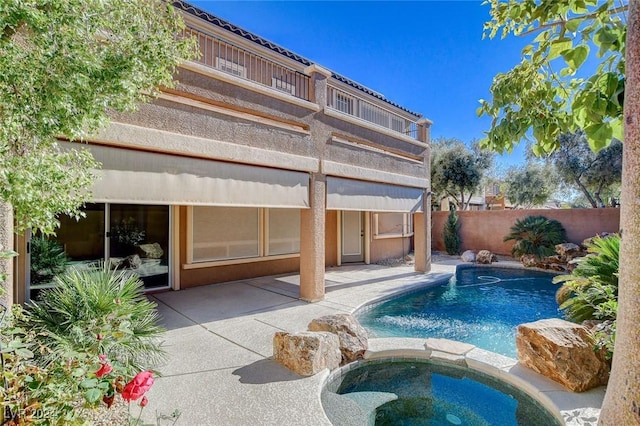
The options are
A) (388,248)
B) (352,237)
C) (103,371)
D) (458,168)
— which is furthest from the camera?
(458,168)

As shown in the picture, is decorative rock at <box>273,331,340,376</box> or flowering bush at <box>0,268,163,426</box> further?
decorative rock at <box>273,331,340,376</box>

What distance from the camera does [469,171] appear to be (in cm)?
2452

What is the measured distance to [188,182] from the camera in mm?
7262

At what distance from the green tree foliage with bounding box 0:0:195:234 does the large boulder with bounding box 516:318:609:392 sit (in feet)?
23.9

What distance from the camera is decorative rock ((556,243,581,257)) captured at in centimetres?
1730

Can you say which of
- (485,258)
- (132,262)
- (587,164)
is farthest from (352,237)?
(587,164)

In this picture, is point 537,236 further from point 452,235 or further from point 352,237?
point 352,237

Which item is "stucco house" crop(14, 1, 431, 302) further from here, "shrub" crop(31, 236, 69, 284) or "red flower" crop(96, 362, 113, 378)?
"red flower" crop(96, 362, 113, 378)

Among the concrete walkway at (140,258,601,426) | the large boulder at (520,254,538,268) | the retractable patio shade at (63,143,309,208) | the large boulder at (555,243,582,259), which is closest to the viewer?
the concrete walkway at (140,258,601,426)

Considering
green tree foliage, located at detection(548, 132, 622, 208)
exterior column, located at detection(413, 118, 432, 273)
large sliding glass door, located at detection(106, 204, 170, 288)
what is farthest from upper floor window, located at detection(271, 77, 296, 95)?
green tree foliage, located at detection(548, 132, 622, 208)

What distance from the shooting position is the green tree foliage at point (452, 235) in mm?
22422

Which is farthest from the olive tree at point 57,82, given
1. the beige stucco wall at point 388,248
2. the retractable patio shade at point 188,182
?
the beige stucco wall at point 388,248

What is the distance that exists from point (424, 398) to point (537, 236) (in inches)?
693

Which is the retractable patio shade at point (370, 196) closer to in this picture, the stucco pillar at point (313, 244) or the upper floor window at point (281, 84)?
the stucco pillar at point (313, 244)
